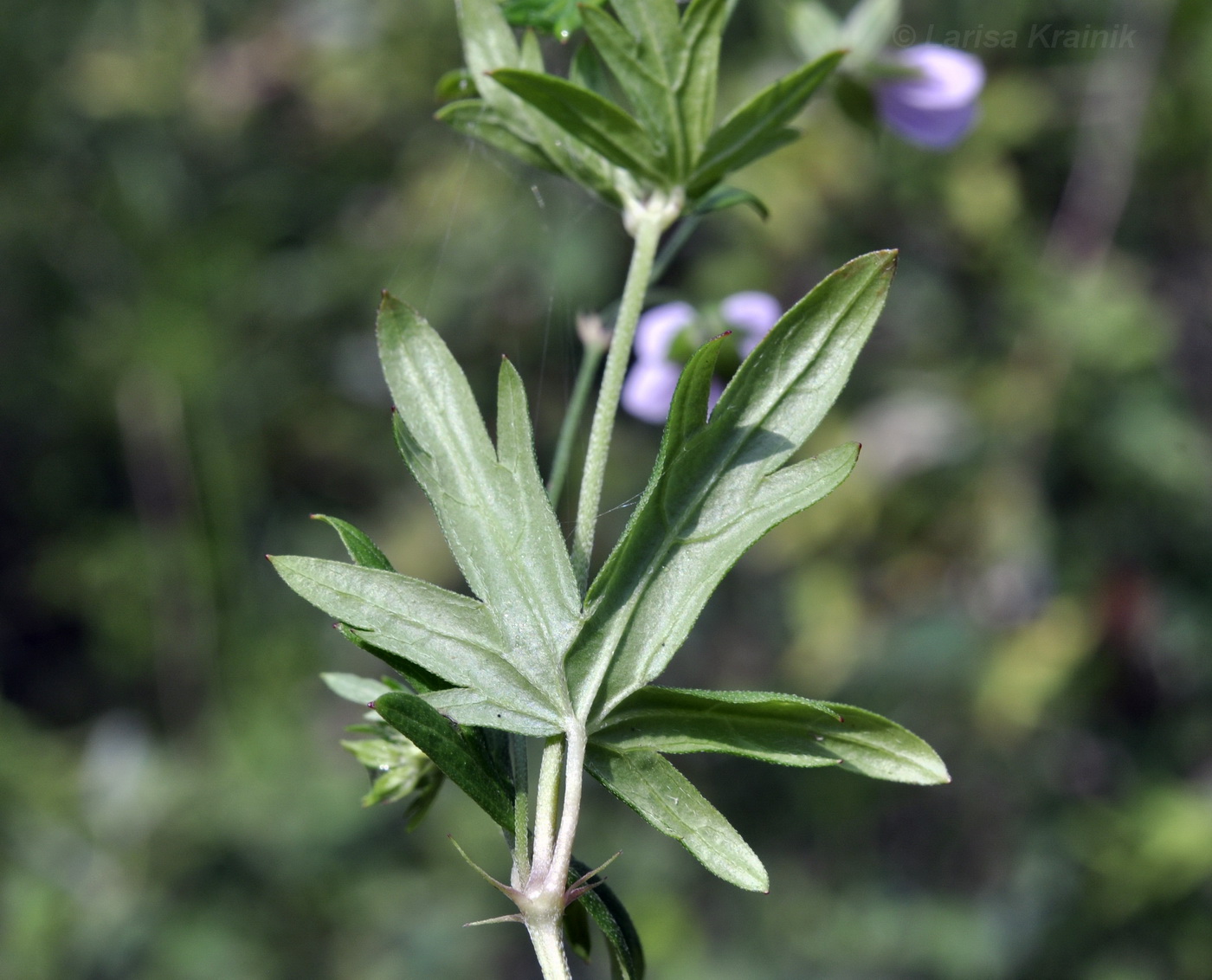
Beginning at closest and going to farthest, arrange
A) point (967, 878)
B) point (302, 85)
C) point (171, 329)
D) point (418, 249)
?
point (967, 878)
point (171, 329)
point (418, 249)
point (302, 85)

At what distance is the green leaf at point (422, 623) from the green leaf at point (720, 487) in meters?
0.02

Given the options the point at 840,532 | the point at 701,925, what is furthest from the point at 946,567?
the point at 701,925

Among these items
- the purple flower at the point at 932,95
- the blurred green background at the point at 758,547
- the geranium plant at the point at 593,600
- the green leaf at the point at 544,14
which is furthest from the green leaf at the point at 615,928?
the blurred green background at the point at 758,547

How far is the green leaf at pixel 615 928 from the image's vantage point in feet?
1.25

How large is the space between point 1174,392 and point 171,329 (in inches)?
93.0

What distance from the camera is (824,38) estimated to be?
80 cm

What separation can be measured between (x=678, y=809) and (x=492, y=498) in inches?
5.6

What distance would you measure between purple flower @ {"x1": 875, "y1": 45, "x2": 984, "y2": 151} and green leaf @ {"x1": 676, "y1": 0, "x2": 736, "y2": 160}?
0.98 ft

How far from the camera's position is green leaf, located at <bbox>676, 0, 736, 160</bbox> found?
46cm

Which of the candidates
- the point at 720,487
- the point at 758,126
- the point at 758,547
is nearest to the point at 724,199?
the point at 758,126

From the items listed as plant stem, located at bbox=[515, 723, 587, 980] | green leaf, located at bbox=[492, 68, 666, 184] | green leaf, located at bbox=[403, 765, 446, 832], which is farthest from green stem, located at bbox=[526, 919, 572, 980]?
green leaf, located at bbox=[492, 68, 666, 184]

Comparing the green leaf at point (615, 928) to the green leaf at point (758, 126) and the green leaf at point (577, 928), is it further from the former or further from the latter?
the green leaf at point (758, 126)

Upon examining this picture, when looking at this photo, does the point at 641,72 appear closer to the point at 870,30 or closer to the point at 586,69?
the point at 586,69

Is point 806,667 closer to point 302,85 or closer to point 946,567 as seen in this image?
point 946,567
